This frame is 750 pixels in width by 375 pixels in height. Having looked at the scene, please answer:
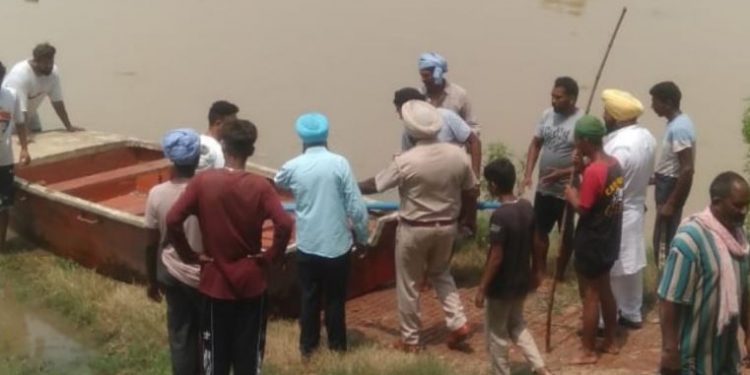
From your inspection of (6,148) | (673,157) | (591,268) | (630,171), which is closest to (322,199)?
(591,268)

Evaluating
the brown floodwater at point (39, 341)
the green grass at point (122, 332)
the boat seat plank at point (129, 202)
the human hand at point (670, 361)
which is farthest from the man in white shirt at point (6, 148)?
the human hand at point (670, 361)

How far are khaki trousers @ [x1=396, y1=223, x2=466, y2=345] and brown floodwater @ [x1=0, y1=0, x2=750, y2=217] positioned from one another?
17.7 ft

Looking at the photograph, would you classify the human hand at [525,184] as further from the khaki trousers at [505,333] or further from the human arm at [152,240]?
the human arm at [152,240]

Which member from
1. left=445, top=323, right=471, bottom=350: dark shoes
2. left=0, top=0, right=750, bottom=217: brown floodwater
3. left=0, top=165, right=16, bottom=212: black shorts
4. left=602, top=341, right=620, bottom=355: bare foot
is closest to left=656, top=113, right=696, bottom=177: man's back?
left=602, top=341, right=620, bottom=355: bare foot

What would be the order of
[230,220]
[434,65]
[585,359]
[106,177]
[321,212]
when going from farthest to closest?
[106,177] → [434,65] → [585,359] → [321,212] → [230,220]

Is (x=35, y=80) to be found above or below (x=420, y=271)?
above

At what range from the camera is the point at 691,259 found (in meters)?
4.72

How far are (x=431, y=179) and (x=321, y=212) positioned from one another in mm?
618

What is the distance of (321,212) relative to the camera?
21.7ft

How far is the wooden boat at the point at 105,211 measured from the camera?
8.20 metres

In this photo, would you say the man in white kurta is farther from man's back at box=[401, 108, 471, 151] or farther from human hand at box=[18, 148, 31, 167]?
human hand at box=[18, 148, 31, 167]

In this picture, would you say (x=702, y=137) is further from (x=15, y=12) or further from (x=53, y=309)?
(x=15, y=12)

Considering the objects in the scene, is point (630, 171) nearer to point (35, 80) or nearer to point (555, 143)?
point (555, 143)

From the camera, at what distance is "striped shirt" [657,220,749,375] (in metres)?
4.72
